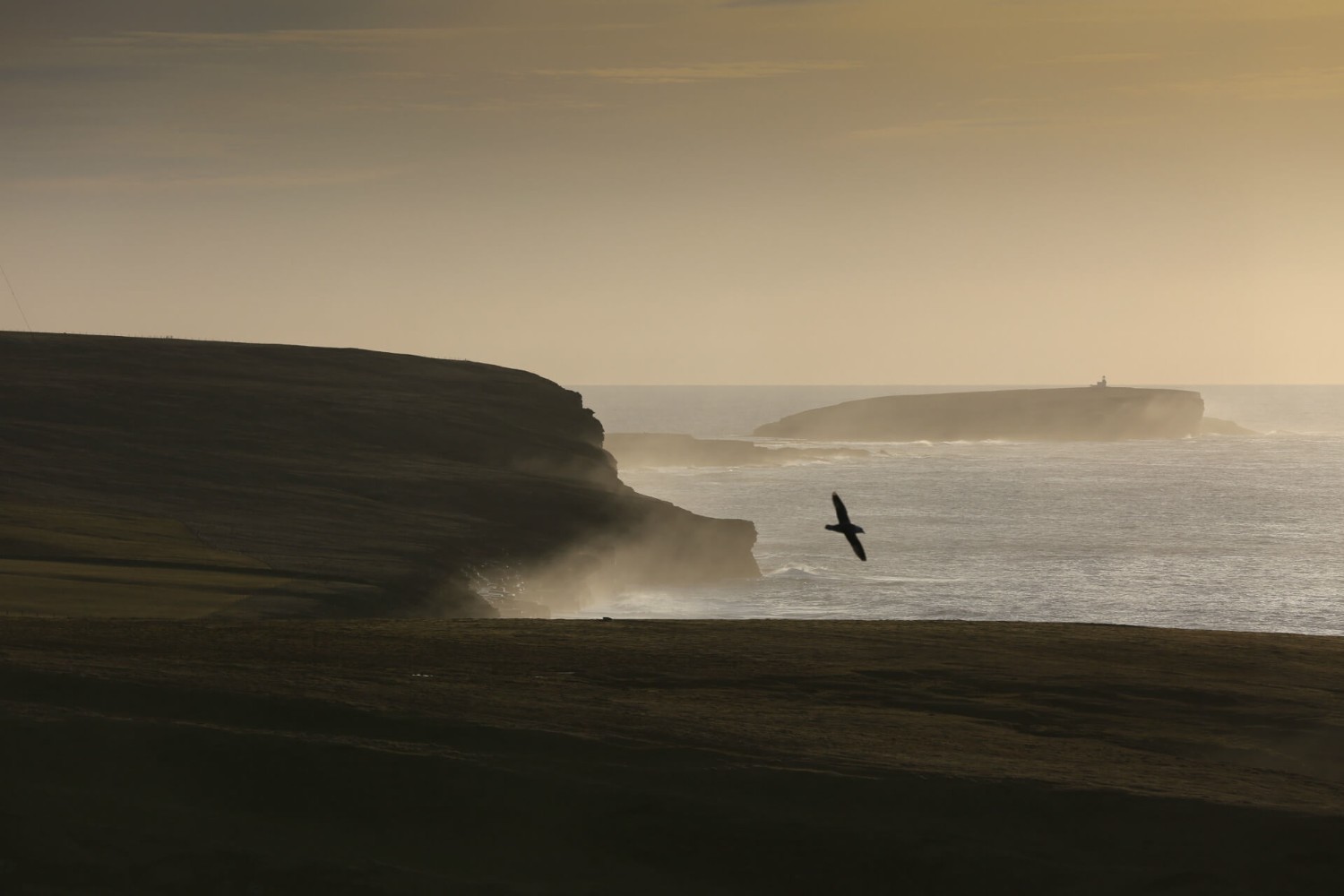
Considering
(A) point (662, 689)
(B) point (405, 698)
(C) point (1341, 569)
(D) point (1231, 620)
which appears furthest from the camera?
(C) point (1341, 569)

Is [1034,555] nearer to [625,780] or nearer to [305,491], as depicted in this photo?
[305,491]

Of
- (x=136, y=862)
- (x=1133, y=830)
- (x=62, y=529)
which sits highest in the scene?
(x=62, y=529)


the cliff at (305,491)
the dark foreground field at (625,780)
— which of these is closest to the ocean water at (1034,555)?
the cliff at (305,491)

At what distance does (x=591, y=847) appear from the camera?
20641mm

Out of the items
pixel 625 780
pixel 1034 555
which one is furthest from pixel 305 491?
pixel 625 780

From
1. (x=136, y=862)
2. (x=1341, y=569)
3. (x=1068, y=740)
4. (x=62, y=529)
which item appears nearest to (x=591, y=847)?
(x=136, y=862)

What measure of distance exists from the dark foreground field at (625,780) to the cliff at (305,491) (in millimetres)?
18483

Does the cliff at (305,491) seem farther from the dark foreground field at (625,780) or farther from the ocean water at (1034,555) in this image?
the dark foreground field at (625,780)

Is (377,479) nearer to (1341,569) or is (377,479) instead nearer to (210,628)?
(210,628)

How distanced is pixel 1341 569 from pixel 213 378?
90.5 m

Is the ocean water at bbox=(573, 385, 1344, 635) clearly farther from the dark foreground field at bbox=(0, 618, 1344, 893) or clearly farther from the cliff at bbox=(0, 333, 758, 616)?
the dark foreground field at bbox=(0, 618, 1344, 893)

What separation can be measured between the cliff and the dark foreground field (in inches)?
728

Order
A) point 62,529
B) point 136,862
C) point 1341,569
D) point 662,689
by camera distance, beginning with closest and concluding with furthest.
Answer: point 136,862 → point 662,689 → point 62,529 → point 1341,569

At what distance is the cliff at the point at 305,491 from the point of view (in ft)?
182
